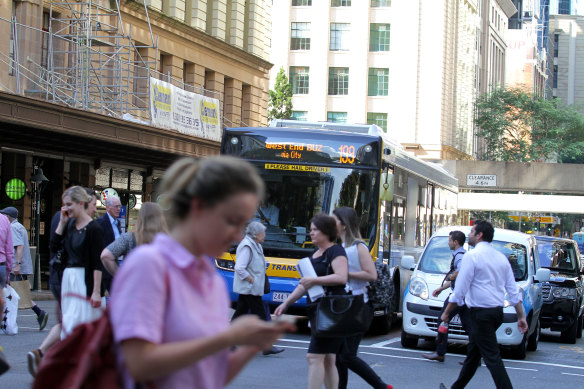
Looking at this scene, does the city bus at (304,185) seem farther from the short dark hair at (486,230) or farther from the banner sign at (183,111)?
the banner sign at (183,111)

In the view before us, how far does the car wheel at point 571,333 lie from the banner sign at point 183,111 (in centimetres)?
1337

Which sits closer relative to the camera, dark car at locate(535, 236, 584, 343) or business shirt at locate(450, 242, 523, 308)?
business shirt at locate(450, 242, 523, 308)

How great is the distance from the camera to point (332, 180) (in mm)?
14969

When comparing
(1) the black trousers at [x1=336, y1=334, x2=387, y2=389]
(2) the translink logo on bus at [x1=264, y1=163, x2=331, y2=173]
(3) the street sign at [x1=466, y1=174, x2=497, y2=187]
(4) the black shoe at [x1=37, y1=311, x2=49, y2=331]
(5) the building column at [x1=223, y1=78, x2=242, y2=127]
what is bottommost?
(4) the black shoe at [x1=37, y1=311, x2=49, y2=331]

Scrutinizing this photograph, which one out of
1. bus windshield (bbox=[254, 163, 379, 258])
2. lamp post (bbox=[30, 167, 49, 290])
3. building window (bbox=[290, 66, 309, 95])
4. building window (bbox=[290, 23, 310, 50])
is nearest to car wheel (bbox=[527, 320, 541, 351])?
bus windshield (bbox=[254, 163, 379, 258])

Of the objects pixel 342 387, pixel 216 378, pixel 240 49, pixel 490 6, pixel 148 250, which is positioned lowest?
pixel 342 387

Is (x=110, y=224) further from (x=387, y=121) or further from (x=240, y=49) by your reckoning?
(x=387, y=121)

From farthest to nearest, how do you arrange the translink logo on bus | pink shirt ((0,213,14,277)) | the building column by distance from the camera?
the building column < the translink logo on bus < pink shirt ((0,213,14,277))

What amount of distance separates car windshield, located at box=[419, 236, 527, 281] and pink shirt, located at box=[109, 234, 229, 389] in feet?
38.5

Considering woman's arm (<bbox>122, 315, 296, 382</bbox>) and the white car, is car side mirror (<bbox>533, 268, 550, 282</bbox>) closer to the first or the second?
the white car

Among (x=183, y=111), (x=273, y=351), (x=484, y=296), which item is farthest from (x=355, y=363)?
(x=183, y=111)

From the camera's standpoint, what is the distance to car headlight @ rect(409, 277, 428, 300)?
13.8 m

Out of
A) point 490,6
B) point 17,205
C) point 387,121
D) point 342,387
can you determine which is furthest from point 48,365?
point 490,6

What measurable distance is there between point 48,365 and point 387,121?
68.3 meters
